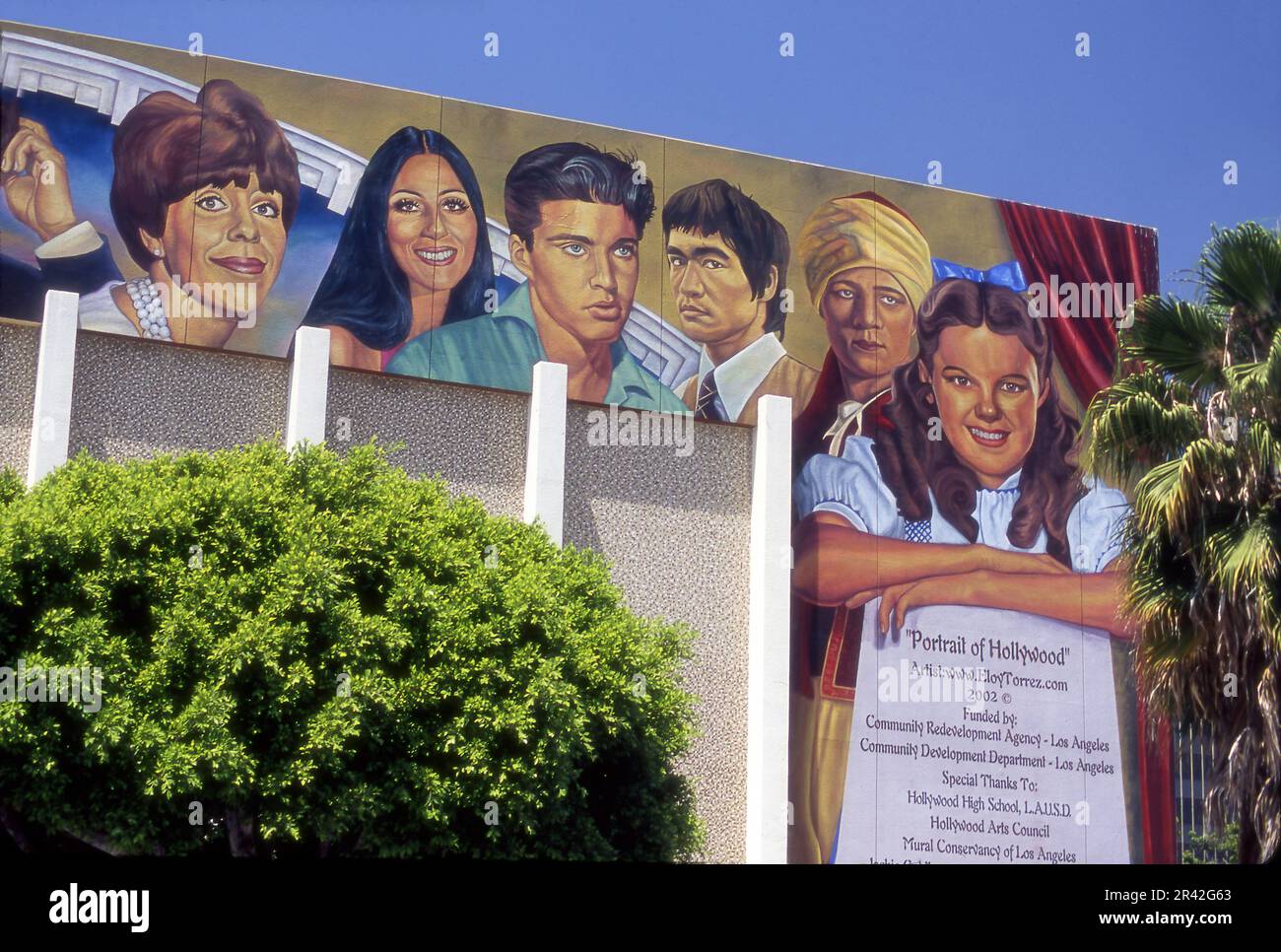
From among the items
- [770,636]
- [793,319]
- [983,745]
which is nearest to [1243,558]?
[770,636]

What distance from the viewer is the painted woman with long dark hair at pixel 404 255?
21719mm

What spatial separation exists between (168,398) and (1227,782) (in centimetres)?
1336

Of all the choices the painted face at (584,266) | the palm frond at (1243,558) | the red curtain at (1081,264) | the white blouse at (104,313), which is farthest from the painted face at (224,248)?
the palm frond at (1243,558)

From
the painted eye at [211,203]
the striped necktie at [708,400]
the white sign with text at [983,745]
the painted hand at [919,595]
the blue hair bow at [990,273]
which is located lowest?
the white sign with text at [983,745]

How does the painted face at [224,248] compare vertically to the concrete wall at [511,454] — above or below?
above

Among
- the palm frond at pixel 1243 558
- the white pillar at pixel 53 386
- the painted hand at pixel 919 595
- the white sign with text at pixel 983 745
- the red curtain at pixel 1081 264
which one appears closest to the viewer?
the palm frond at pixel 1243 558

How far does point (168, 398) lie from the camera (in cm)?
1933

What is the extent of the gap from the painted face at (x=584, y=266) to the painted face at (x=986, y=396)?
5.45 metres

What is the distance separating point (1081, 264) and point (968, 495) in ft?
17.1

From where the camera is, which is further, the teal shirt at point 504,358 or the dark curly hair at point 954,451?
the dark curly hair at point 954,451

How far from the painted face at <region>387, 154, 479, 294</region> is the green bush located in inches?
277

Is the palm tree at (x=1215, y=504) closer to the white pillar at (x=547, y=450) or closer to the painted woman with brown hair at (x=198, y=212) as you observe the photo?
the white pillar at (x=547, y=450)

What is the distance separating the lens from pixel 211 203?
840 inches

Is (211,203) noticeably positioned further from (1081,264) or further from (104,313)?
(1081,264)
